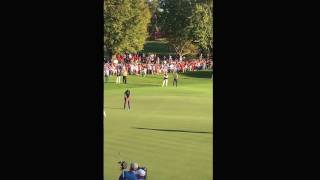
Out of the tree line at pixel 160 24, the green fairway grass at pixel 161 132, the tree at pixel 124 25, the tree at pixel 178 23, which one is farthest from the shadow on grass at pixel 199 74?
the green fairway grass at pixel 161 132

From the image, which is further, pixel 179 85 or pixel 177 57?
pixel 177 57

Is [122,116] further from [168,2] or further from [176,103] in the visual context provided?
[168,2]

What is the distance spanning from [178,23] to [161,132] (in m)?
39.8

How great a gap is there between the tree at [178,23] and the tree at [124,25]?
23.9ft

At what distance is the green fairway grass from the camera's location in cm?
1838

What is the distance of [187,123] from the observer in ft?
93.4

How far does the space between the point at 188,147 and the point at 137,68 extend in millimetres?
34643

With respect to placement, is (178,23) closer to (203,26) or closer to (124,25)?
(203,26)

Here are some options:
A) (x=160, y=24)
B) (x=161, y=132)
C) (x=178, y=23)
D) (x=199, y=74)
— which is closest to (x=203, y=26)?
(x=178, y=23)

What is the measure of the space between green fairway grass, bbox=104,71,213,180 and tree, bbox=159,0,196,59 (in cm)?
1770

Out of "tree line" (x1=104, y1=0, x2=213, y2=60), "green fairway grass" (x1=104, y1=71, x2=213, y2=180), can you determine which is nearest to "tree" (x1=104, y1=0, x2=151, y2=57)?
"tree line" (x1=104, y1=0, x2=213, y2=60)

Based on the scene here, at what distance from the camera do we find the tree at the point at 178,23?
62.9 m

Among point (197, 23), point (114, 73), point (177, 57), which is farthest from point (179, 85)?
point (177, 57)

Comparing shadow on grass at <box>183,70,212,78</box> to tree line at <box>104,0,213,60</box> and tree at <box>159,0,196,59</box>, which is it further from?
tree at <box>159,0,196,59</box>
